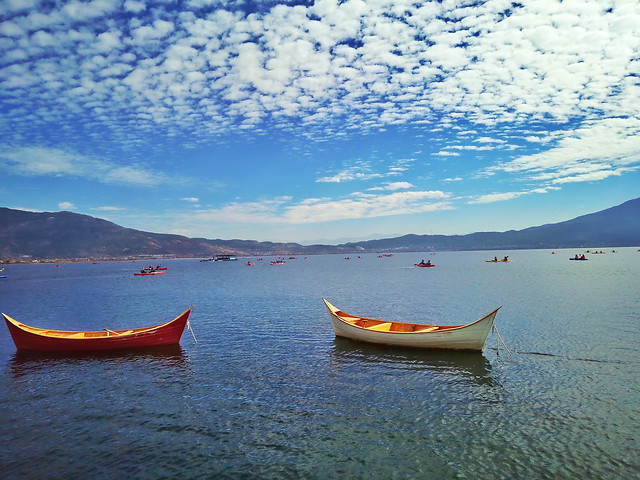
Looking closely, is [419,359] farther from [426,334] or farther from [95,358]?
[95,358]

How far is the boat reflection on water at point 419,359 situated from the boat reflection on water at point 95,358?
1115cm

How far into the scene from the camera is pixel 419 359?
2391cm

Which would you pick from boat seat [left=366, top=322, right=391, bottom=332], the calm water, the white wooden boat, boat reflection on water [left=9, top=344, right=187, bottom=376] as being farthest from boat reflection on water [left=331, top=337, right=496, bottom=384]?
boat reflection on water [left=9, top=344, right=187, bottom=376]

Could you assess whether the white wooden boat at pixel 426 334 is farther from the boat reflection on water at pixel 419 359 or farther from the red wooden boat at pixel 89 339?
the red wooden boat at pixel 89 339

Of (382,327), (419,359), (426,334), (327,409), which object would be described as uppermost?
(426,334)

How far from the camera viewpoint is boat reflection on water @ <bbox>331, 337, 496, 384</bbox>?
2139 centimetres

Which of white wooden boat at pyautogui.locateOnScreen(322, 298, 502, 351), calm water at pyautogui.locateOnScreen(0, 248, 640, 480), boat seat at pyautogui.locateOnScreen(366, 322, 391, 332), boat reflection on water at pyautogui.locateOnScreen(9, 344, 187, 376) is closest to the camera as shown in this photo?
calm water at pyautogui.locateOnScreen(0, 248, 640, 480)

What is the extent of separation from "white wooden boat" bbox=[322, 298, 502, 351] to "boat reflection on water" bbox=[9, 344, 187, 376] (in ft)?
40.7

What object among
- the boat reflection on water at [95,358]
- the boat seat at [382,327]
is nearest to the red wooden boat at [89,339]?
the boat reflection on water at [95,358]

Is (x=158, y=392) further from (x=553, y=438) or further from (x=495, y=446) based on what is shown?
(x=553, y=438)

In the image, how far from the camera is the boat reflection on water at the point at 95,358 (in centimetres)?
2423

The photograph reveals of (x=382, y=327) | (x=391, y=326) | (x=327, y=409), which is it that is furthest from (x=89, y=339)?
(x=391, y=326)

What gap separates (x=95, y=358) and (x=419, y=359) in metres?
22.4

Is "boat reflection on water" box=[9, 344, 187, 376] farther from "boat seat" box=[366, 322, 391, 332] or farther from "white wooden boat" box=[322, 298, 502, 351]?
"boat seat" box=[366, 322, 391, 332]
